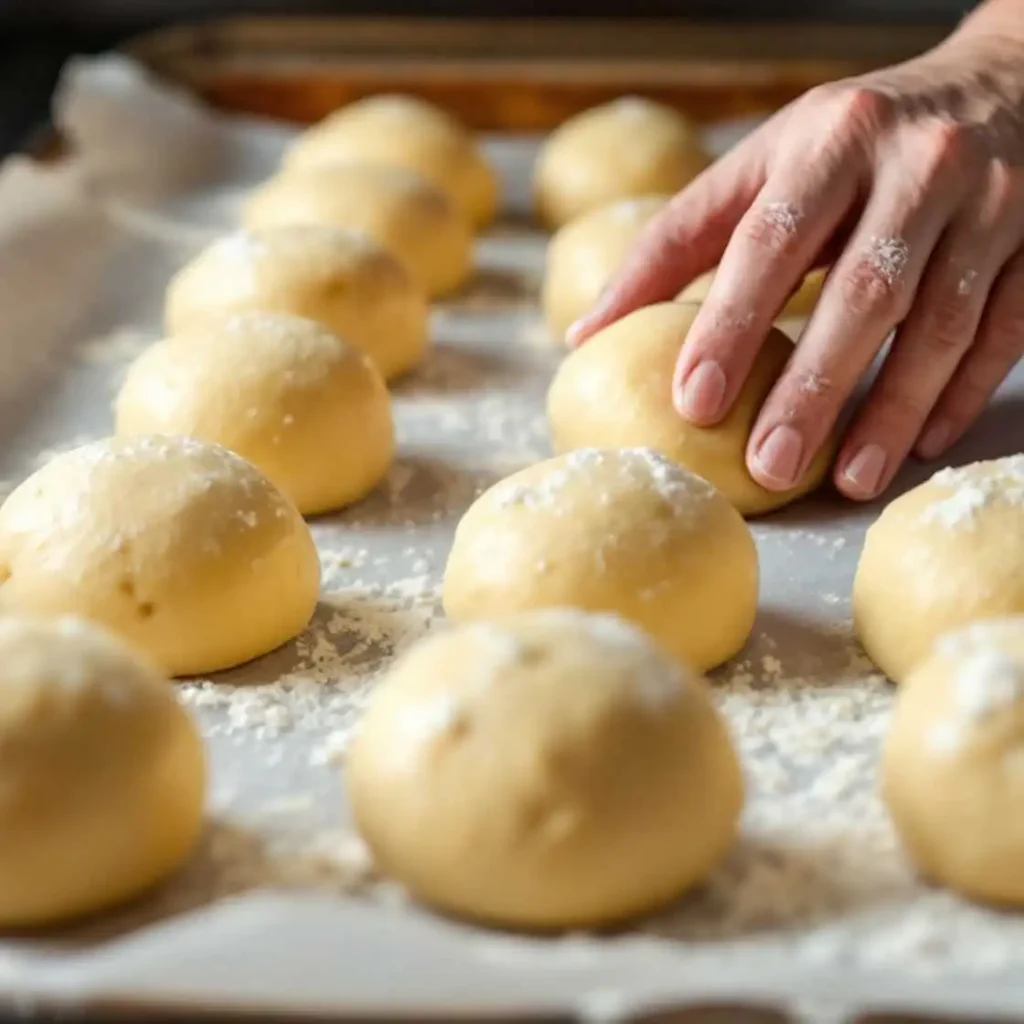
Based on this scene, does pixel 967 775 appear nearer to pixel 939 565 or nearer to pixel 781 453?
pixel 939 565

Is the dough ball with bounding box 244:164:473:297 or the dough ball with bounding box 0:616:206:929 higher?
the dough ball with bounding box 0:616:206:929

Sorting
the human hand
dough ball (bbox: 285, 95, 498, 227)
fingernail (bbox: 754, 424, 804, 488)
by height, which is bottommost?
dough ball (bbox: 285, 95, 498, 227)

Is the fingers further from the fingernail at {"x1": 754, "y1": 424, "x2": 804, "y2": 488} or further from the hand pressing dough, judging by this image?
the fingernail at {"x1": 754, "y1": 424, "x2": 804, "y2": 488}

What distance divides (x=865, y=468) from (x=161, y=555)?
718mm

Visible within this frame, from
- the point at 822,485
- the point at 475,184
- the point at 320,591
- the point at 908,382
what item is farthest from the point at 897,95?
the point at 475,184

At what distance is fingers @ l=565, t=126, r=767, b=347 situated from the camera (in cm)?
166

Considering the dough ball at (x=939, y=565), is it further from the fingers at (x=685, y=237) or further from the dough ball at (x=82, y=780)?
the dough ball at (x=82, y=780)

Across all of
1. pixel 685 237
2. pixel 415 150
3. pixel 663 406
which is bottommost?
pixel 415 150

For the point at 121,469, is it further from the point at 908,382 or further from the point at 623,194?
the point at 623,194

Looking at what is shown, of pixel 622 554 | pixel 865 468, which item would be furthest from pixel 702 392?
pixel 622 554

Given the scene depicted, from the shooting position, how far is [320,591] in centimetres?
148

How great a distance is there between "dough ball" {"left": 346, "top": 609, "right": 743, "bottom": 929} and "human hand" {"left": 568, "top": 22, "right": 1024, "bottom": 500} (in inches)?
22.0

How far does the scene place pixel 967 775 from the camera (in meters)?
1.01

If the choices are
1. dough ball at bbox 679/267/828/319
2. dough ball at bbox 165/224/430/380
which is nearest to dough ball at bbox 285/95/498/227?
dough ball at bbox 165/224/430/380
